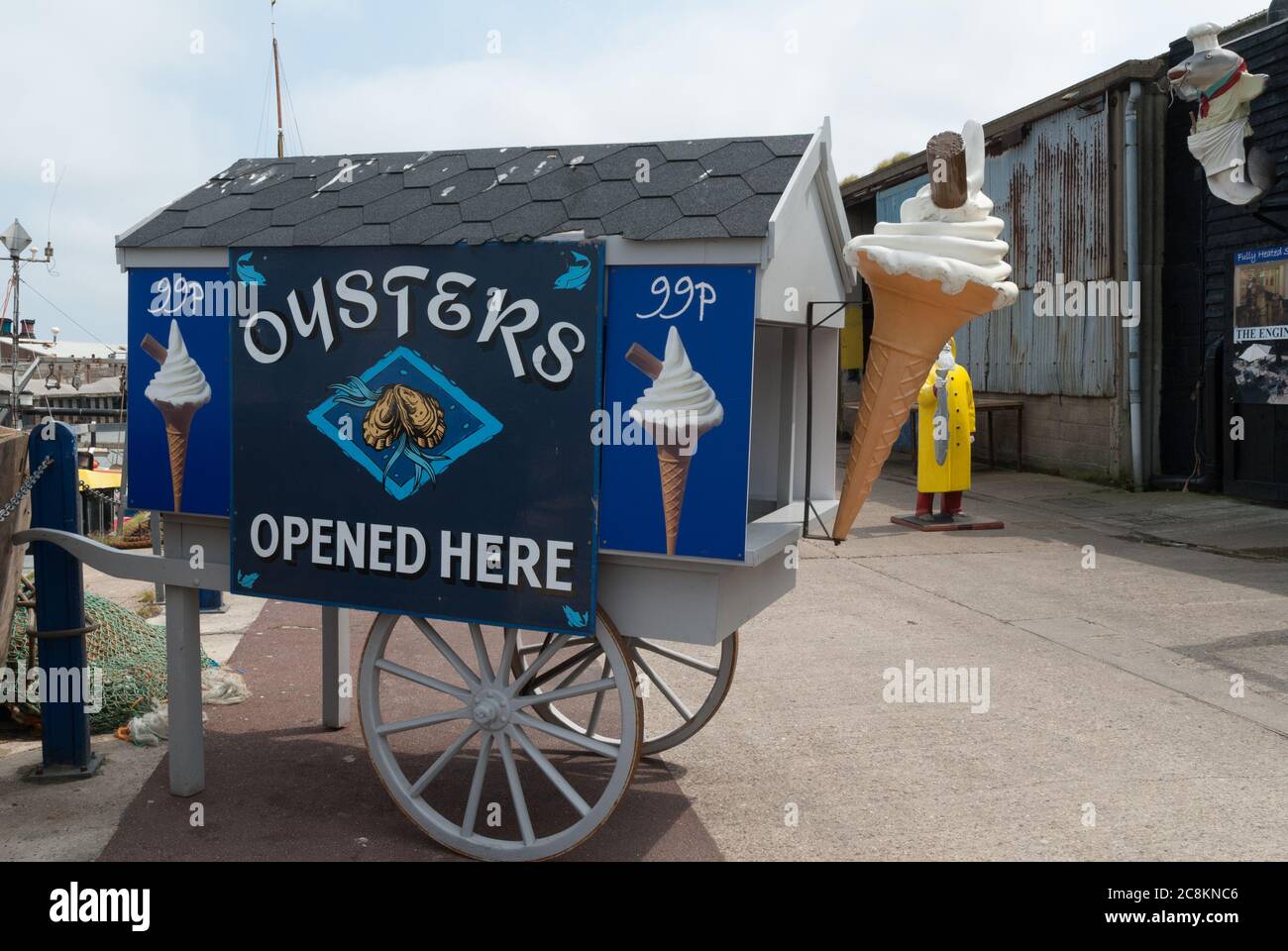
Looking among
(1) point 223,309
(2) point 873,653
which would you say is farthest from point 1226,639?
(1) point 223,309

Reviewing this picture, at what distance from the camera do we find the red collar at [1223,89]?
11.9 m

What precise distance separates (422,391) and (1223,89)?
11219 mm

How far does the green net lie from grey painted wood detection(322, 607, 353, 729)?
2.54ft

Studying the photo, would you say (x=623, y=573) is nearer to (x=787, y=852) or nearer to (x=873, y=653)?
(x=787, y=852)

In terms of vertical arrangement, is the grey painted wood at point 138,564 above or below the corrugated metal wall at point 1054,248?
below

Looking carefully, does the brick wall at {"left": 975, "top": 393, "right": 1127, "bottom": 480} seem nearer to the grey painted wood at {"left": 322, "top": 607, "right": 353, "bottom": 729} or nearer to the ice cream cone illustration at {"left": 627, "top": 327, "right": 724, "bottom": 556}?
the grey painted wood at {"left": 322, "top": 607, "right": 353, "bottom": 729}

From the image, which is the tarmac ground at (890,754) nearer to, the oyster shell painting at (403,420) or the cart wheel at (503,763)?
the cart wheel at (503,763)

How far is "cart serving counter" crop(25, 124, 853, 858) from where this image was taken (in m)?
3.70

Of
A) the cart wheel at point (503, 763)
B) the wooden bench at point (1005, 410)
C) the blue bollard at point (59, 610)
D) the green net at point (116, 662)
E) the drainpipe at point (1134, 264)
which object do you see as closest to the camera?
the cart wheel at point (503, 763)

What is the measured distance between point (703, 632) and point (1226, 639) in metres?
4.95

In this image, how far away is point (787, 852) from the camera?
4328mm

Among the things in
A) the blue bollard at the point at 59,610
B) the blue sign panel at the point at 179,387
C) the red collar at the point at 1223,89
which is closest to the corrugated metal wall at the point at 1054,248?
the red collar at the point at 1223,89

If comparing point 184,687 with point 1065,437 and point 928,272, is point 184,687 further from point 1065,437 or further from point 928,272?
point 1065,437

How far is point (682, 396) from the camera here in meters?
3.65
